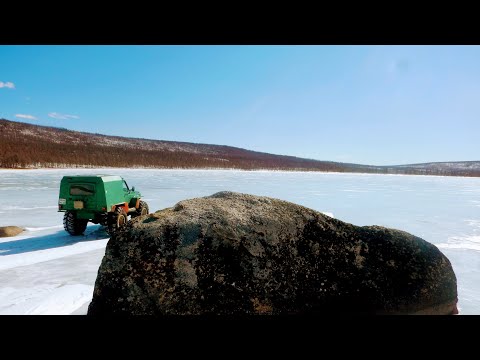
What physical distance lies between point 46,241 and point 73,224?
82cm

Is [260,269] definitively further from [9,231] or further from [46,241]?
[9,231]

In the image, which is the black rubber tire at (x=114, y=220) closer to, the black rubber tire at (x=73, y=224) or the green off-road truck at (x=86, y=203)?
the green off-road truck at (x=86, y=203)

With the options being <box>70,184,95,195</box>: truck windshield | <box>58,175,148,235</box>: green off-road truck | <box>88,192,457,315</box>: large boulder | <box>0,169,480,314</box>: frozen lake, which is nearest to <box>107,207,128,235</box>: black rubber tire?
<box>58,175,148,235</box>: green off-road truck

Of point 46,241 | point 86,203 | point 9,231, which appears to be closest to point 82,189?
point 86,203

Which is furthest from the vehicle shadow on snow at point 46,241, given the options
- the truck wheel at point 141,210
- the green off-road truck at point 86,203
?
the truck wheel at point 141,210

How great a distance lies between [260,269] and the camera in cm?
292

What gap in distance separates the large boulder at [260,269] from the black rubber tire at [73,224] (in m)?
6.73

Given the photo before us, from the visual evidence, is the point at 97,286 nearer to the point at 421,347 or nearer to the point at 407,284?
the point at 421,347

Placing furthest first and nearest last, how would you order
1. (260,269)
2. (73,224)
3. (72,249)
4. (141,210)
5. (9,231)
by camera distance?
(141,210)
(73,224)
(9,231)
(72,249)
(260,269)

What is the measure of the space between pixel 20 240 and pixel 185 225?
7418 mm

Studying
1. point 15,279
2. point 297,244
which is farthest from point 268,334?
point 15,279
